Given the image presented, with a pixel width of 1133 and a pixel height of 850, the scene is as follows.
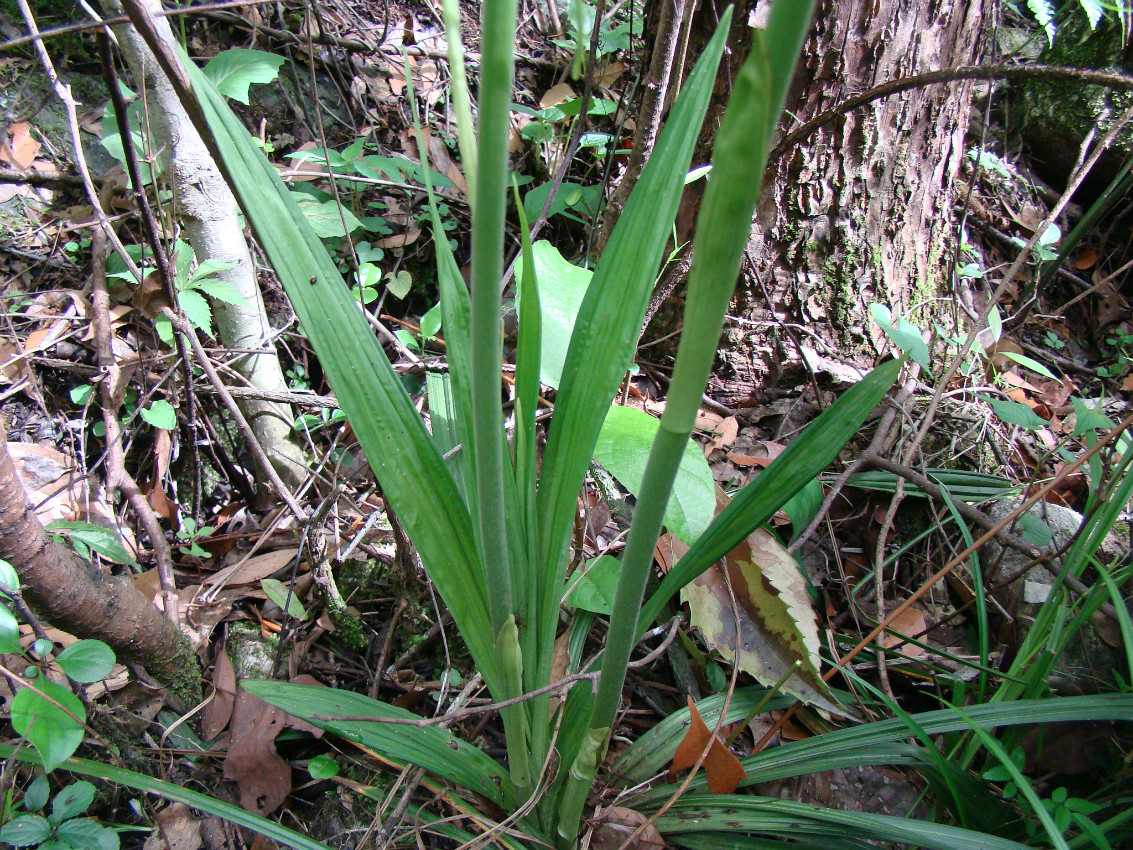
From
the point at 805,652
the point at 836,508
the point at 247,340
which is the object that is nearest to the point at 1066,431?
the point at 836,508

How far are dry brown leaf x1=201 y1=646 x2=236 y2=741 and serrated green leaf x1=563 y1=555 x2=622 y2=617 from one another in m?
0.57

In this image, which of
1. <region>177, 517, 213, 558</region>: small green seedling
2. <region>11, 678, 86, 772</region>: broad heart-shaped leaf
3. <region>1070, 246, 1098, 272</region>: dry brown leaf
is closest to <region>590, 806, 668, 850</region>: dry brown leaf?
<region>11, 678, 86, 772</region>: broad heart-shaped leaf

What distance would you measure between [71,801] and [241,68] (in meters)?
1.13

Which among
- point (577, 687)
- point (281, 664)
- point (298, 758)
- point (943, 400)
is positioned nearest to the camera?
point (577, 687)

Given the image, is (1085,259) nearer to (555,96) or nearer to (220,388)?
(555,96)

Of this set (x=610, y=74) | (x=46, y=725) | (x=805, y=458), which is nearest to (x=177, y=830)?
(x=46, y=725)

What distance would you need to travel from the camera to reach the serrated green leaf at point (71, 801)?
654 mm

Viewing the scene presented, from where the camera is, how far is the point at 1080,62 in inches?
77.5

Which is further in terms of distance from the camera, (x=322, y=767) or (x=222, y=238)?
(x=222, y=238)

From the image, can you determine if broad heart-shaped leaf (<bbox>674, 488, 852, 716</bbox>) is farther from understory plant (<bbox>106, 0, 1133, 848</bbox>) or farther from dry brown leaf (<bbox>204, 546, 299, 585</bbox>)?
dry brown leaf (<bbox>204, 546, 299, 585</bbox>)

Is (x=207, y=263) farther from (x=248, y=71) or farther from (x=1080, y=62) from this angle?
(x=1080, y=62)

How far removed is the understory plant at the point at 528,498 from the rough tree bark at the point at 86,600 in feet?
0.88

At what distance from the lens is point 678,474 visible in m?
0.76

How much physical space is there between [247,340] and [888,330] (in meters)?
1.24
